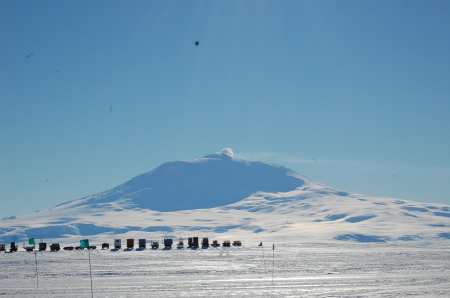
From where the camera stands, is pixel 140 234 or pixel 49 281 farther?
pixel 140 234

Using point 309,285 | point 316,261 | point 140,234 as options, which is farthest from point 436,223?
point 309,285

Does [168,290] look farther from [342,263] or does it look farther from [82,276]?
[342,263]

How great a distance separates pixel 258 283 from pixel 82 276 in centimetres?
1277

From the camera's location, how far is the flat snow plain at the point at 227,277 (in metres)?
30.4

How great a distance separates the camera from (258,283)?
33719 mm

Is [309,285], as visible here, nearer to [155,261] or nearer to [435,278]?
[435,278]

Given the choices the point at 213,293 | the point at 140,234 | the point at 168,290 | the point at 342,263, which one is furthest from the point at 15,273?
the point at 140,234

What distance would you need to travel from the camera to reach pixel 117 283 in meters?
34.4

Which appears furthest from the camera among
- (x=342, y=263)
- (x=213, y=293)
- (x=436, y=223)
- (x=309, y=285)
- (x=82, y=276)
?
(x=436, y=223)

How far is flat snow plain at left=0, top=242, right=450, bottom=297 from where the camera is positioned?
1197 inches

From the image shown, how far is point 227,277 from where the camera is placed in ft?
122

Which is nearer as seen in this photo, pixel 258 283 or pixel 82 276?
pixel 258 283

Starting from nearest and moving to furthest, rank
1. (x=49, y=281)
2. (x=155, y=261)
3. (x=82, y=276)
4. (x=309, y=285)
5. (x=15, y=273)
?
(x=309, y=285)
(x=49, y=281)
(x=82, y=276)
(x=15, y=273)
(x=155, y=261)

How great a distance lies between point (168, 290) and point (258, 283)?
572 cm
